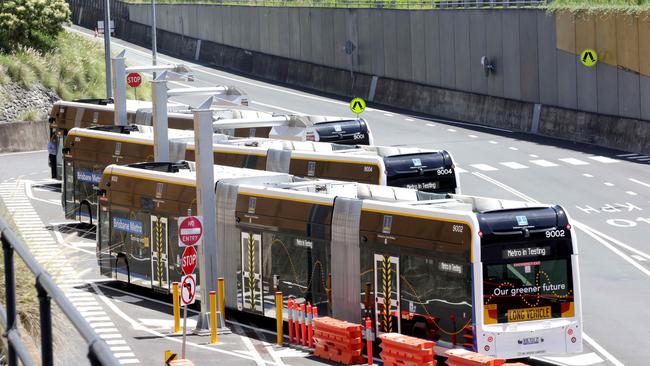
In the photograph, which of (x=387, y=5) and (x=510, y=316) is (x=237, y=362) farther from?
(x=387, y=5)

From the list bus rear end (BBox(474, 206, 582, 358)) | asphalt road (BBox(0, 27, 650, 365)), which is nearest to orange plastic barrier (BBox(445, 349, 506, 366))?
bus rear end (BBox(474, 206, 582, 358))

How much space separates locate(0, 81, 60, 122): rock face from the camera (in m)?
61.4

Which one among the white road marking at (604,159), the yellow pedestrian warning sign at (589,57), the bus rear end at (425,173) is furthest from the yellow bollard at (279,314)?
the yellow pedestrian warning sign at (589,57)

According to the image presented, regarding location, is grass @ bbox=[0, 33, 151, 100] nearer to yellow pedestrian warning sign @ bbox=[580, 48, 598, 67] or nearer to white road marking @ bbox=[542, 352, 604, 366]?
yellow pedestrian warning sign @ bbox=[580, 48, 598, 67]

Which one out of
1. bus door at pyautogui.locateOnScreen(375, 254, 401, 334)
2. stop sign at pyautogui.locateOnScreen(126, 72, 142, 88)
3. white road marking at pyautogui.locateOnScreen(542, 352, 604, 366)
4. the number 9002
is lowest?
white road marking at pyautogui.locateOnScreen(542, 352, 604, 366)

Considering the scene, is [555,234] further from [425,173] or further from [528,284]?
[425,173]

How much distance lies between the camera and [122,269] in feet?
102

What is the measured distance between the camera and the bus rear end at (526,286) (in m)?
21.0

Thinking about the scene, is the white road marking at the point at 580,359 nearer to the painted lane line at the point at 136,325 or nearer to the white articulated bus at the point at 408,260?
the white articulated bus at the point at 408,260

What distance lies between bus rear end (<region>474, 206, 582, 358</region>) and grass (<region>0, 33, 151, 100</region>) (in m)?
45.8

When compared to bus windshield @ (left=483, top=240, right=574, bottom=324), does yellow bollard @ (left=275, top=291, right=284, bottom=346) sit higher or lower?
lower

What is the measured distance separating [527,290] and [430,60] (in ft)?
155

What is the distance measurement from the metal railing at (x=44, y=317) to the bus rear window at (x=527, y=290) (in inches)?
573

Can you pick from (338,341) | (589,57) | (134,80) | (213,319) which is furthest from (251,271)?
(589,57)
